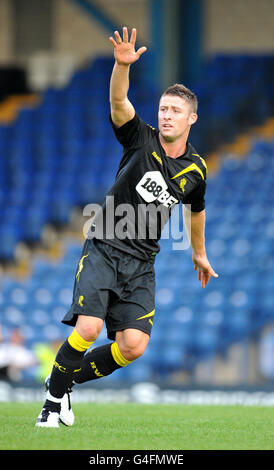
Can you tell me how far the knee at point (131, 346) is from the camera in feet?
18.4

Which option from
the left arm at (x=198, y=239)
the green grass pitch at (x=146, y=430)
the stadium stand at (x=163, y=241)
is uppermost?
the stadium stand at (x=163, y=241)

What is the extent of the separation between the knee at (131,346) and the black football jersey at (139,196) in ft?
1.78

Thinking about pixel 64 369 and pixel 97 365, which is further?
pixel 97 365

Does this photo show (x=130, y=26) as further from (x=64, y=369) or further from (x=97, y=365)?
(x=64, y=369)

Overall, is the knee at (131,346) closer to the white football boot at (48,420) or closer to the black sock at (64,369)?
the black sock at (64,369)

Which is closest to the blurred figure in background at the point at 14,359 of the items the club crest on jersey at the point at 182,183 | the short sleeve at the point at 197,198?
the short sleeve at the point at 197,198

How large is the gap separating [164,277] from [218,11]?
8340 mm

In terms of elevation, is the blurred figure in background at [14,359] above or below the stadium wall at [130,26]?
below

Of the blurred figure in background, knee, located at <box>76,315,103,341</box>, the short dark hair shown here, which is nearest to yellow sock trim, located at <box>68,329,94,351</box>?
knee, located at <box>76,315,103,341</box>

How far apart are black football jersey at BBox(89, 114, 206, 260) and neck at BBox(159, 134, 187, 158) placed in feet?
0.11

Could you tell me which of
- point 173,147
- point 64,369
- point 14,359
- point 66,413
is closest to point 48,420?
point 66,413

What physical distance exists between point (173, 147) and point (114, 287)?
3.33 feet

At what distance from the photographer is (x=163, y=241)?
14.9 meters
